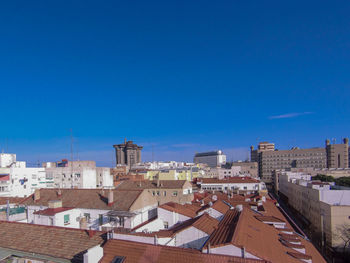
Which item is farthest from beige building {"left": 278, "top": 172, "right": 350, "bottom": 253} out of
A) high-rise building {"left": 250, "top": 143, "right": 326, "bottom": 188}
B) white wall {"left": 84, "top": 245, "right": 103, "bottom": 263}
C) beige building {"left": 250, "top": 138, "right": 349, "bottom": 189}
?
high-rise building {"left": 250, "top": 143, "right": 326, "bottom": 188}

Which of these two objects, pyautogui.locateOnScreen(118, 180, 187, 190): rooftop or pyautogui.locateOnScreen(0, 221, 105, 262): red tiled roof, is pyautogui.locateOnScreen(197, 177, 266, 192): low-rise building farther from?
pyautogui.locateOnScreen(0, 221, 105, 262): red tiled roof

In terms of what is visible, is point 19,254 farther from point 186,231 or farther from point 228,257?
point 228,257

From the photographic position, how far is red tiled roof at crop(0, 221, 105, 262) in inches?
672

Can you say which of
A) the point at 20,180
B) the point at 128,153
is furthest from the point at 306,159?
the point at 20,180

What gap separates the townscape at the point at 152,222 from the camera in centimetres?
1548

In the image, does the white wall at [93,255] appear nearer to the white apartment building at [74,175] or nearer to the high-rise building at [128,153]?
the white apartment building at [74,175]

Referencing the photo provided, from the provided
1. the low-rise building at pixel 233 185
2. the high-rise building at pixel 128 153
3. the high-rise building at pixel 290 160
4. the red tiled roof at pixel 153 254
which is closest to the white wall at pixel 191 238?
the red tiled roof at pixel 153 254

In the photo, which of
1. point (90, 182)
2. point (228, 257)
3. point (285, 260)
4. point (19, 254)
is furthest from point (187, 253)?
point (90, 182)

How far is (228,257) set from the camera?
13414mm

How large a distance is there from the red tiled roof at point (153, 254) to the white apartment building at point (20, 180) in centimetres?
4809

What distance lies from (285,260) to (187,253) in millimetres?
6400

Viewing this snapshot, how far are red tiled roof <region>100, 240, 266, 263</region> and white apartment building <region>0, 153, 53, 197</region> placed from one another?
48.1 meters

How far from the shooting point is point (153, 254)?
1473cm

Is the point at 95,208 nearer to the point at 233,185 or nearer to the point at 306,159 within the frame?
the point at 233,185
